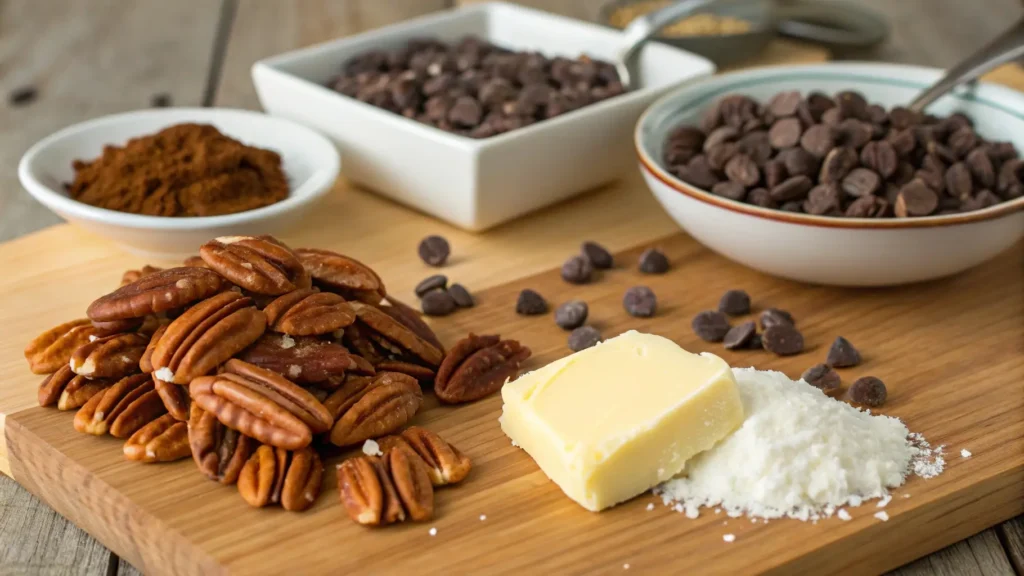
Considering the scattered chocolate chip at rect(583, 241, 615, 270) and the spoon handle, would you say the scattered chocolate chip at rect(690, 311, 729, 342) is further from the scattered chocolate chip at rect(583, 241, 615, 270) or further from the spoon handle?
the spoon handle

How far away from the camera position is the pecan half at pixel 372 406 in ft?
4.41

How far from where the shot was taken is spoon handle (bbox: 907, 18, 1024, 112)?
6.33ft

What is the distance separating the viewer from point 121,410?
1.39m

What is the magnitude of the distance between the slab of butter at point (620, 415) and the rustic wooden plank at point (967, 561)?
0.89 feet

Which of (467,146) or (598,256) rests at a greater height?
(467,146)

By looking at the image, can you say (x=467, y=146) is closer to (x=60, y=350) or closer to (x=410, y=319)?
(x=410, y=319)

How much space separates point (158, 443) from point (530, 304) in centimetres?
62

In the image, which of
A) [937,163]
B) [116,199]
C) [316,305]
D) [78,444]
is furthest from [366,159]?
[937,163]

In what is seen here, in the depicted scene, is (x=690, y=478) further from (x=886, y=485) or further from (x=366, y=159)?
(x=366, y=159)

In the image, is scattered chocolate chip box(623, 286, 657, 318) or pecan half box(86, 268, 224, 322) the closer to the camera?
pecan half box(86, 268, 224, 322)

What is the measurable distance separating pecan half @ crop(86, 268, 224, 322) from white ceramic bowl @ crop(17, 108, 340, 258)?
33 centimetres

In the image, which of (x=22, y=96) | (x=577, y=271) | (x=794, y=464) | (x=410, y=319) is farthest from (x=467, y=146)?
(x=22, y=96)

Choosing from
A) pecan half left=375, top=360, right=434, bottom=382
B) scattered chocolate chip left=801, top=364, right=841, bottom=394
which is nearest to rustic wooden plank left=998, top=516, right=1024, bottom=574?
scattered chocolate chip left=801, top=364, right=841, bottom=394

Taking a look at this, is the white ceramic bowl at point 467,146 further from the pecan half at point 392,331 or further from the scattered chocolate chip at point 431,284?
the pecan half at point 392,331
